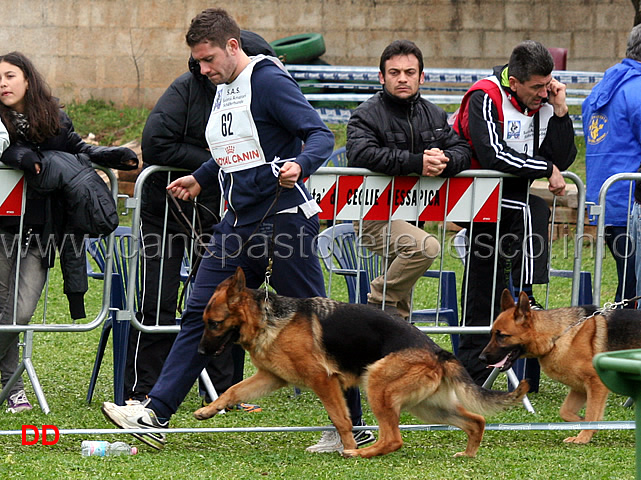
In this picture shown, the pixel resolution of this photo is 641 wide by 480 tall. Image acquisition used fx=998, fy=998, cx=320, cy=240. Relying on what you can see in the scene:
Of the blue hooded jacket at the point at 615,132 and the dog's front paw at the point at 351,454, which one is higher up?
the blue hooded jacket at the point at 615,132

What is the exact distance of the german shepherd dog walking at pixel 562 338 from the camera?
5.49 metres

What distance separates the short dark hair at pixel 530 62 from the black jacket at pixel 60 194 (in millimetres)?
2324

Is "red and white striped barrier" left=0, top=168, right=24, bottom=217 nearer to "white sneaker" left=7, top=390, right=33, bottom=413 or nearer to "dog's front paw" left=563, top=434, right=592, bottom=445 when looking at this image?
"white sneaker" left=7, top=390, right=33, bottom=413

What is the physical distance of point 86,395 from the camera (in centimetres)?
640

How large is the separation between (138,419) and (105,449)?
21cm

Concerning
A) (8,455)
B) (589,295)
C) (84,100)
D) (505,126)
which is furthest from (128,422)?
(84,100)

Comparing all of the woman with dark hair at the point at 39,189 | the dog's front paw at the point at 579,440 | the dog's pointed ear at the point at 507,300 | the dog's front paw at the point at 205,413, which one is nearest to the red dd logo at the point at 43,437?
the dog's front paw at the point at 205,413

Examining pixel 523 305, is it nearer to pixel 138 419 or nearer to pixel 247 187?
pixel 247 187

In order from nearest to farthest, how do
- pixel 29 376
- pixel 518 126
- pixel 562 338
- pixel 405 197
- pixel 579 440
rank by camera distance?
1. pixel 579 440
2. pixel 562 338
3. pixel 29 376
4. pixel 405 197
5. pixel 518 126

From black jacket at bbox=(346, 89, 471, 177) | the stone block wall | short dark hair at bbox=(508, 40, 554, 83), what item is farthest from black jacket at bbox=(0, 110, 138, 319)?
the stone block wall

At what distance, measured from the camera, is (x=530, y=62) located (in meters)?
5.88

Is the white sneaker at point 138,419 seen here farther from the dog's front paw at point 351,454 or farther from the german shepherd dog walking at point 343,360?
A: the dog's front paw at point 351,454

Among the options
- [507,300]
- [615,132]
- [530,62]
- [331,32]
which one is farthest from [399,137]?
[331,32]

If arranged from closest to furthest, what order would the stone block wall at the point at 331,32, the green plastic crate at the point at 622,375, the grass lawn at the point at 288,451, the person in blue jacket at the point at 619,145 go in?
the green plastic crate at the point at 622,375, the grass lawn at the point at 288,451, the person in blue jacket at the point at 619,145, the stone block wall at the point at 331,32
